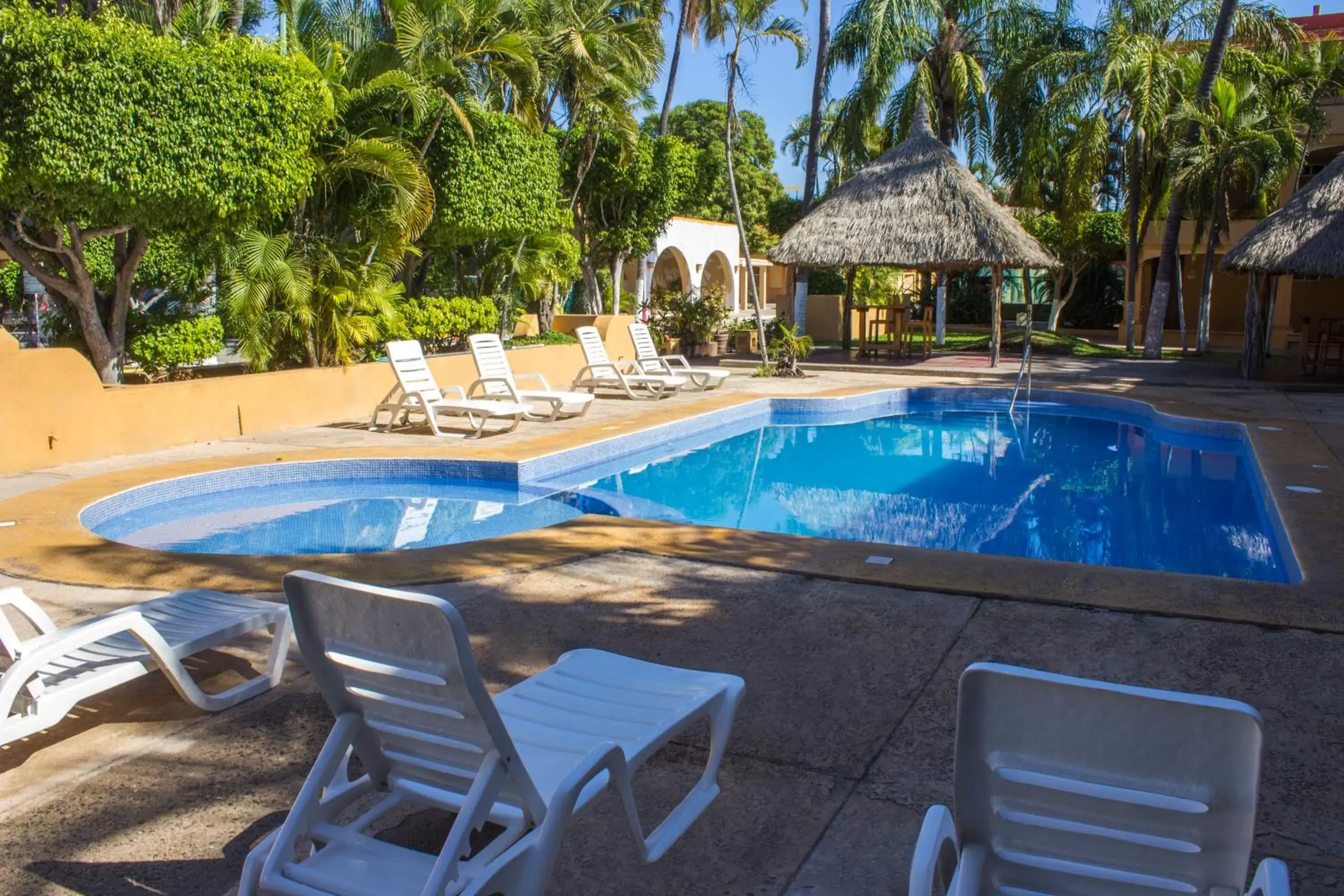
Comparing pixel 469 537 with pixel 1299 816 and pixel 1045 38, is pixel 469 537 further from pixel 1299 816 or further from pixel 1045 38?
pixel 1045 38

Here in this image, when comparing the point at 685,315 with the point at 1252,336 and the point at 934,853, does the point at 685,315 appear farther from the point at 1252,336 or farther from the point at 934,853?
the point at 934,853

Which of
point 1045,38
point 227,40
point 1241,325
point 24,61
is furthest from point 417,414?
point 1241,325

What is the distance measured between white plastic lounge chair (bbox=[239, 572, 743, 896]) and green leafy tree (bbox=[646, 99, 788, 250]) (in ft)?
122

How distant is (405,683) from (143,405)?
836 cm

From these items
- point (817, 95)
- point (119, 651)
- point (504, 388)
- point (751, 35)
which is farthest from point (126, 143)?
point (817, 95)

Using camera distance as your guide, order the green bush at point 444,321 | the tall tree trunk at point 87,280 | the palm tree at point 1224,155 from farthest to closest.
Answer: the palm tree at point 1224,155 → the green bush at point 444,321 → the tall tree trunk at point 87,280

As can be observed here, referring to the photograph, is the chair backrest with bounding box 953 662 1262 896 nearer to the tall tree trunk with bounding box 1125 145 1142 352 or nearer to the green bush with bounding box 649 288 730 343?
the green bush with bounding box 649 288 730 343

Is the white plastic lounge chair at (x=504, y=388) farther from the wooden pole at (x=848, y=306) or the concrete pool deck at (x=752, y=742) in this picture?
the wooden pole at (x=848, y=306)

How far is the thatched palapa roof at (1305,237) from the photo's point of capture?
50.6ft

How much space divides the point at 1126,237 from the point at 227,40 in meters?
21.2

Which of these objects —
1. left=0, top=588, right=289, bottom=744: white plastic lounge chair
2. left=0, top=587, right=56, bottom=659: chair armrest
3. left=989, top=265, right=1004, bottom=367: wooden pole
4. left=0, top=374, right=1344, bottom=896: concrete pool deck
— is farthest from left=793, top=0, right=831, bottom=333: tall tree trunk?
left=0, top=587, right=56, bottom=659: chair armrest

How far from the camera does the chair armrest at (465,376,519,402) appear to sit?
11531 millimetres

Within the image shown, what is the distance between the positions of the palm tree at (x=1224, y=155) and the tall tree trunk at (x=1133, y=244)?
4.29ft

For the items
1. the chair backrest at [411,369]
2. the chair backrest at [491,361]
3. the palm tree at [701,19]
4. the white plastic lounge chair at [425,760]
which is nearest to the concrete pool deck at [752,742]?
the white plastic lounge chair at [425,760]
